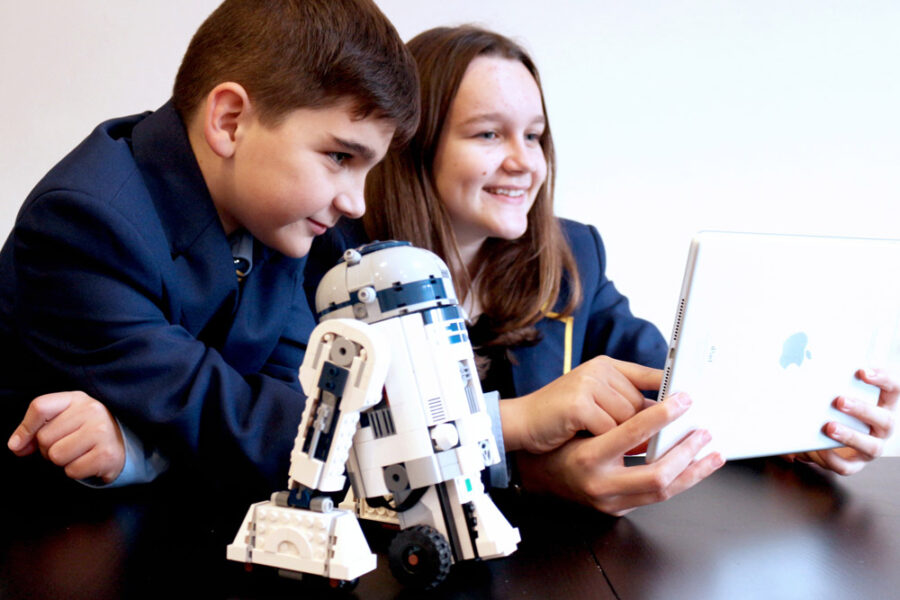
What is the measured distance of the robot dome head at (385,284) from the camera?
67 centimetres

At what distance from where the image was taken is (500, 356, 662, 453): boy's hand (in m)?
0.86

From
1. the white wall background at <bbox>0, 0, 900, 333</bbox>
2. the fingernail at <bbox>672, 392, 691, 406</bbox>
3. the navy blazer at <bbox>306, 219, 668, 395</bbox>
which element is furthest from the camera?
the white wall background at <bbox>0, 0, 900, 333</bbox>

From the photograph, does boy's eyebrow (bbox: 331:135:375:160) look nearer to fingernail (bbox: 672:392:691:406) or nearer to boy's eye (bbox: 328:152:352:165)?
boy's eye (bbox: 328:152:352:165)

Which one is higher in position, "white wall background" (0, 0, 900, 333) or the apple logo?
"white wall background" (0, 0, 900, 333)

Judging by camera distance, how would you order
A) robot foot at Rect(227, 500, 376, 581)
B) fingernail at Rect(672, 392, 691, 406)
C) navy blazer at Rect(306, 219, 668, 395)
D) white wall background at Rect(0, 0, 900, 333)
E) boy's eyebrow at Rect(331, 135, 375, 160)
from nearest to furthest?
1. robot foot at Rect(227, 500, 376, 581)
2. fingernail at Rect(672, 392, 691, 406)
3. boy's eyebrow at Rect(331, 135, 375, 160)
4. navy blazer at Rect(306, 219, 668, 395)
5. white wall background at Rect(0, 0, 900, 333)

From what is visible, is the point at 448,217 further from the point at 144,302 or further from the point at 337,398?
the point at 337,398

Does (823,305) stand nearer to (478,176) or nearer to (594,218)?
(478,176)

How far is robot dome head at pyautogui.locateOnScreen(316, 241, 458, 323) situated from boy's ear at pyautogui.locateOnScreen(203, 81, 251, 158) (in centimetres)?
30

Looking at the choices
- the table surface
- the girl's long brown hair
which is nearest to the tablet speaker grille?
the table surface

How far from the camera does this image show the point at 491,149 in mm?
1239

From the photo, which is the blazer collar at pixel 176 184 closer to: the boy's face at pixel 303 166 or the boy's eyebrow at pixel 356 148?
the boy's face at pixel 303 166

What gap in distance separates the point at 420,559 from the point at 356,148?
0.47 m

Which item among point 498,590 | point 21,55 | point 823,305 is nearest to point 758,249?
point 823,305

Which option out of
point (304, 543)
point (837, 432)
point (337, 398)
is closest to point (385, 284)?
point (337, 398)
